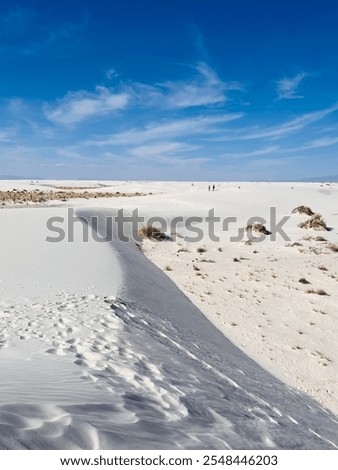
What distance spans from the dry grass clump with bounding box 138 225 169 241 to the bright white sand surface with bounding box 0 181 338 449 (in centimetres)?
535

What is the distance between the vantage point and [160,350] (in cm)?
561

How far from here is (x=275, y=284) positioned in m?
13.2

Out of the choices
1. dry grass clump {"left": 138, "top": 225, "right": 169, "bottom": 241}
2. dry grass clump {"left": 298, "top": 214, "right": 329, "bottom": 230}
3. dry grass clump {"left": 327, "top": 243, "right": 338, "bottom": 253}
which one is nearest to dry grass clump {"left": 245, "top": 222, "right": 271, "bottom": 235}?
dry grass clump {"left": 298, "top": 214, "right": 329, "bottom": 230}

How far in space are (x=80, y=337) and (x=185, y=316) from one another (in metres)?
3.84

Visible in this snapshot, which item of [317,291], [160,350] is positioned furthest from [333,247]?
[160,350]

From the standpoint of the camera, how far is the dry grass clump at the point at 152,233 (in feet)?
72.2

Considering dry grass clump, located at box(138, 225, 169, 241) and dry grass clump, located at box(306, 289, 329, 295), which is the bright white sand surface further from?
dry grass clump, located at box(138, 225, 169, 241)

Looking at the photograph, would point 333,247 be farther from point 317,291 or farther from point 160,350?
point 160,350

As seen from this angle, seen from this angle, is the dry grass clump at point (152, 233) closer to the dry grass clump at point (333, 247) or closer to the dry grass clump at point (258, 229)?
the dry grass clump at point (258, 229)

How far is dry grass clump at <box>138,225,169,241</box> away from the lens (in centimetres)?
2200

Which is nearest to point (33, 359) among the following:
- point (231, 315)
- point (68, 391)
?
point (68, 391)

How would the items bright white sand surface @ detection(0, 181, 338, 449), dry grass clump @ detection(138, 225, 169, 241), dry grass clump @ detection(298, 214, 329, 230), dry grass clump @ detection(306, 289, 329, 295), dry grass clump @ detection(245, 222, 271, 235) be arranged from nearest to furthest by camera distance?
bright white sand surface @ detection(0, 181, 338, 449)
dry grass clump @ detection(306, 289, 329, 295)
dry grass clump @ detection(138, 225, 169, 241)
dry grass clump @ detection(245, 222, 271, 235)
dry grass clump @ detection(298, 214, 329, 230)

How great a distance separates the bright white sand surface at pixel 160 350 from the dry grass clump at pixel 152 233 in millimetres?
5346

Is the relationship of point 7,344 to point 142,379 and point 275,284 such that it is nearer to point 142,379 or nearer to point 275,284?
point 142,379
